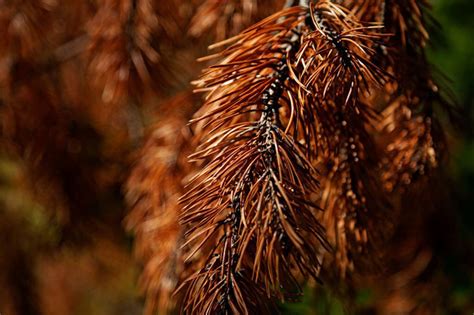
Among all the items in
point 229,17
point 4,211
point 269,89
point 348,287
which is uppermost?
point 4,211

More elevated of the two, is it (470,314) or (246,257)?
(246,257)

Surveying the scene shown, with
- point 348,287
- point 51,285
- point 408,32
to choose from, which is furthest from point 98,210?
point 51,285

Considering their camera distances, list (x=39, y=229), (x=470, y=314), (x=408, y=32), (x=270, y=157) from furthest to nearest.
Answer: (x=39, y=229) < (x=470, y=314) < (x=408, y=32) < (x=270, y=157)

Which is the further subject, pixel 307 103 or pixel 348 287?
pixel 348 287

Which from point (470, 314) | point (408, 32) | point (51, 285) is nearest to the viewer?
point (408, 32)

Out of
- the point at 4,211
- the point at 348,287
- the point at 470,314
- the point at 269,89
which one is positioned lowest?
the point at 470,314

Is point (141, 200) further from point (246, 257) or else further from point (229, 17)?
point (246, 257)

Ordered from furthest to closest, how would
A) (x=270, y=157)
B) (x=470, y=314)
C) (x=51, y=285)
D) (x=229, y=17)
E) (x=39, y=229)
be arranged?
(x=51, y=285) < (x=39, y=229) < (x=470, y=314) < (x=229, y=17) < (x=270, y=157)

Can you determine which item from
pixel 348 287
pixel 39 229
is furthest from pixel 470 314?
pixel 39 229

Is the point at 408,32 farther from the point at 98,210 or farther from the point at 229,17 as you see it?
the point at 98,210
